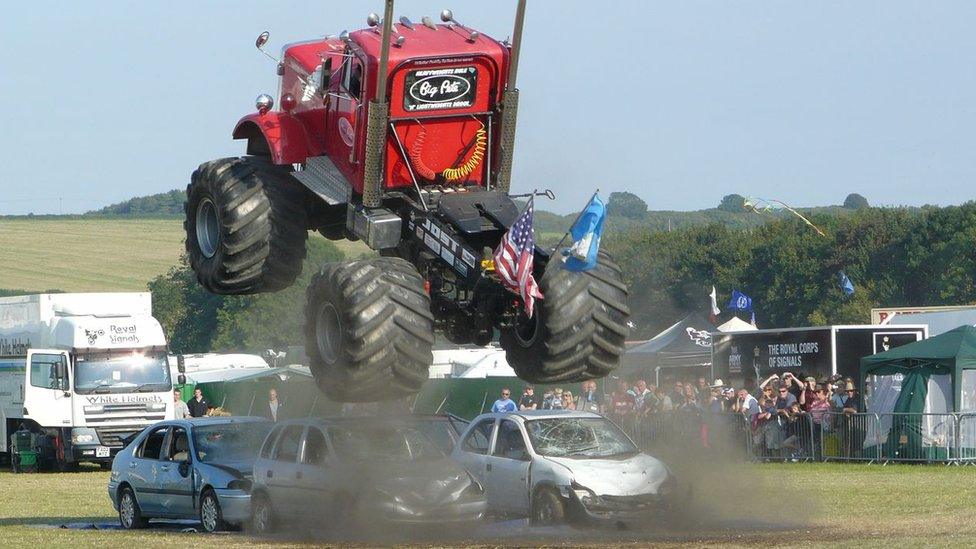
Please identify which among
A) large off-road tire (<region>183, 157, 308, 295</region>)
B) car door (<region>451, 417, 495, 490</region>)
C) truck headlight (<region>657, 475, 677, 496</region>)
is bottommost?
truck headlight (<region>657, 475, 677, 496</region>)

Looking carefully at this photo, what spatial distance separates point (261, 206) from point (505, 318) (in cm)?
248

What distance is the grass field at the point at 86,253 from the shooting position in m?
72.8

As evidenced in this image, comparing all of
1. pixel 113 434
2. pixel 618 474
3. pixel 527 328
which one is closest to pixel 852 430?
pixel 618 474

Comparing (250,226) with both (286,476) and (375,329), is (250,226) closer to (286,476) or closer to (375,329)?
(375,329)

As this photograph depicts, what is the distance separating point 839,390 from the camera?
28.4m

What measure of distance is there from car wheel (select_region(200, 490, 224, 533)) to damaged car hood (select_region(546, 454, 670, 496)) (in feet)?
14.4

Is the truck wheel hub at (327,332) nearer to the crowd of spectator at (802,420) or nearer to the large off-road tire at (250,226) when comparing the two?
the large off-road tire at (250,226)

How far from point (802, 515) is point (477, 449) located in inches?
165

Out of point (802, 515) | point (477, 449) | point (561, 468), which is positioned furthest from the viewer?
point (477, 449)

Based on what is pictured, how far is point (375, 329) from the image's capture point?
11.6 metres

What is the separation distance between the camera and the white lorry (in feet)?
107

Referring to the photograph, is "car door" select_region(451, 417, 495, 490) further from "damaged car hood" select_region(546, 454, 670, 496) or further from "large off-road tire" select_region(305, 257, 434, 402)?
"large off-road tire" select_region(305, 257, 434, 402)

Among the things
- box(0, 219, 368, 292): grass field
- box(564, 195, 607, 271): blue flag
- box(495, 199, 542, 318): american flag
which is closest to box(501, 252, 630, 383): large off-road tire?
box(564, 195, 607, 271): blue flag

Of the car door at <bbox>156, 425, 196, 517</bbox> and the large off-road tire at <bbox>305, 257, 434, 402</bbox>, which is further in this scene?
the car door at <bbox>156, 425, 196, 517</bbox>
